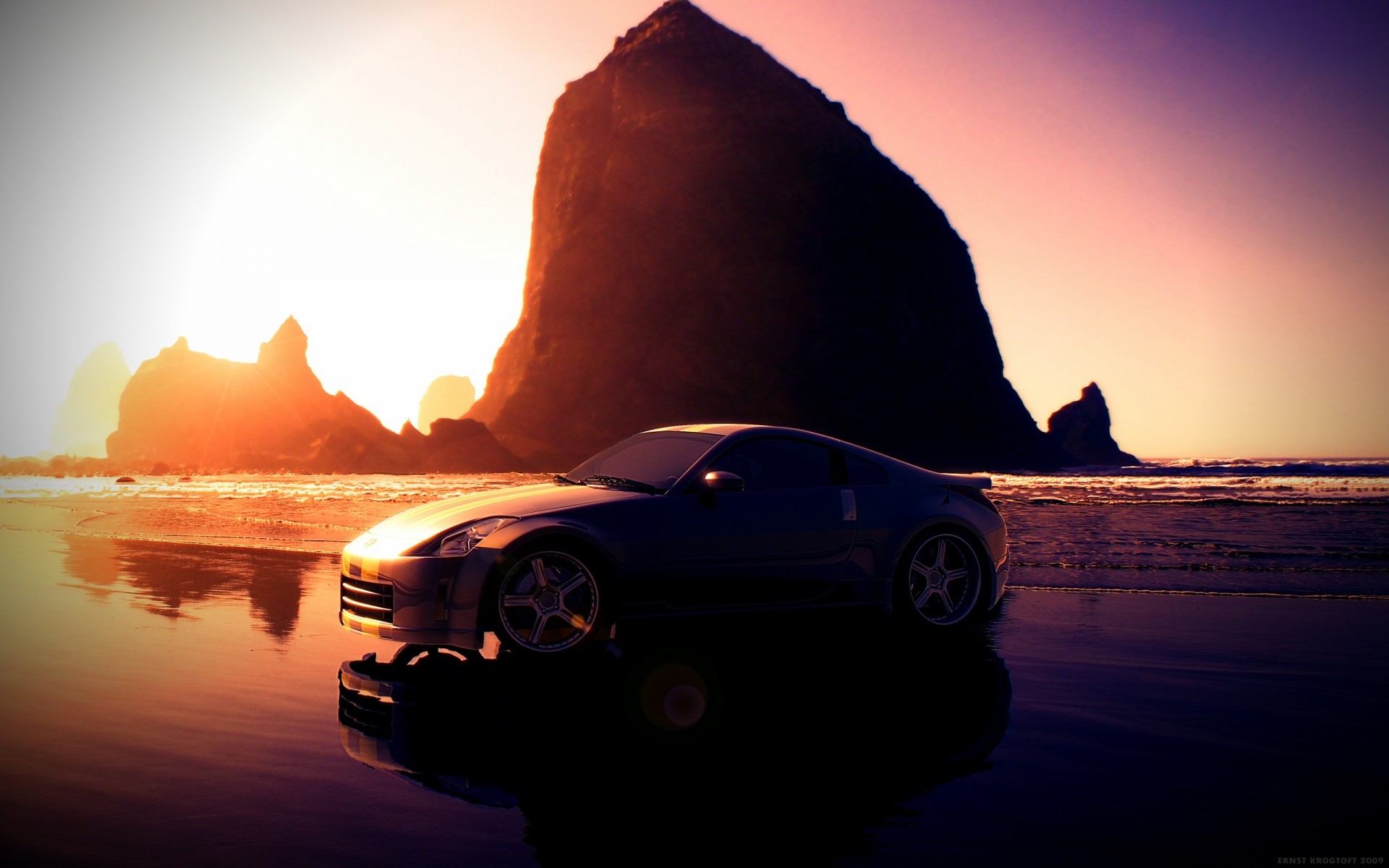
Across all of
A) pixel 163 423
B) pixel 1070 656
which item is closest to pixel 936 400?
pixel 1070 656

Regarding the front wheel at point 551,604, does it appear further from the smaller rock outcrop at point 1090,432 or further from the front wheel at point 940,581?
the smaller rock outcrop at point 1090,432

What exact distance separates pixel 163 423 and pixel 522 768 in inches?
6757

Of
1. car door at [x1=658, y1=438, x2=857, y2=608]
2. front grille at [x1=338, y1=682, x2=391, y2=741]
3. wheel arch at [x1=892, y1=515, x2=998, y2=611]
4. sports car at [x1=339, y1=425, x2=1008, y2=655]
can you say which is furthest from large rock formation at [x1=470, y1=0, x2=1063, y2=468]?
front grille at [x1=338, y1=682, x2=391, y2=741]

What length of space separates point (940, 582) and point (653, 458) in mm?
2317

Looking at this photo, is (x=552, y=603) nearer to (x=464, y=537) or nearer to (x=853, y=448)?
(x=464, y=537)

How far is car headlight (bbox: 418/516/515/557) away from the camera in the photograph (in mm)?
5180

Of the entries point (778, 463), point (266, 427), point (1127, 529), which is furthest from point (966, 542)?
point (266, 427)

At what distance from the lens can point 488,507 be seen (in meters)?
5.57

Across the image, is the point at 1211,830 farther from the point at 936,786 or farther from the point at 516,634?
the point at 516,634

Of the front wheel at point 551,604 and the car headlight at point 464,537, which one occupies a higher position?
the car headlight at point 464,537

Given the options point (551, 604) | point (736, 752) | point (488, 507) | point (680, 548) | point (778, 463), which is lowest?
point (736, 752)

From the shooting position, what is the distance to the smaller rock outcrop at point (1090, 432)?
130750 millimetres

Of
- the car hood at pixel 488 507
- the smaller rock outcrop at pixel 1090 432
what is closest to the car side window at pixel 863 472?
the car hood at pixel 488 507

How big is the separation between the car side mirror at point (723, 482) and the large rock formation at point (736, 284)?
73362 millimetres
